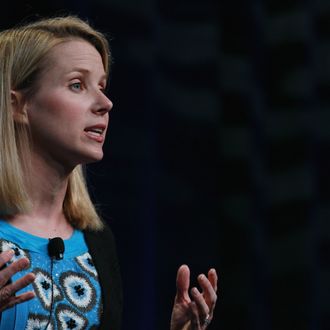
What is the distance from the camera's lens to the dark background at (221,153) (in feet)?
8.73

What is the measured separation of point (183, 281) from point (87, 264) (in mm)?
196

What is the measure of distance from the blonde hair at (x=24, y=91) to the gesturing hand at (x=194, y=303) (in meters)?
0.26

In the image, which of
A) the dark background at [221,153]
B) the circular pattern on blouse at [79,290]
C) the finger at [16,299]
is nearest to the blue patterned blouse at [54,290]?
the circular pattern on blouse at [79,290]

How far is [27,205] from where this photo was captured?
161 centimetres

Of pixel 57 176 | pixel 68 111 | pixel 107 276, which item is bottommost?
pixel 107 276

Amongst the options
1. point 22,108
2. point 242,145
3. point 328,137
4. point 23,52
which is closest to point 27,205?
point 22,108

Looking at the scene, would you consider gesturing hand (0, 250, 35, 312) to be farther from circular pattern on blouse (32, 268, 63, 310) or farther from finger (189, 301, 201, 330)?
finger (189, 301, 201, 330)

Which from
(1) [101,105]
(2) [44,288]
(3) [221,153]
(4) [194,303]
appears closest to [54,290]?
(2) [44,288]

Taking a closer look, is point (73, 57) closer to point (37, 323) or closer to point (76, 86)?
point (76, 86)

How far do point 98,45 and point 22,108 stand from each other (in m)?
0.23

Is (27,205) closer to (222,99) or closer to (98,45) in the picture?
(98,45)

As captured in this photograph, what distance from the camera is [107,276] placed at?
Result: 168cm

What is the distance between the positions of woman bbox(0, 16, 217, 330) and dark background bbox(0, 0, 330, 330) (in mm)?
910

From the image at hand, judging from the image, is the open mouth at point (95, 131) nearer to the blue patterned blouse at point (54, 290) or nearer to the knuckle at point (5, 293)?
the blue patterned blouse at point (54, 290)
